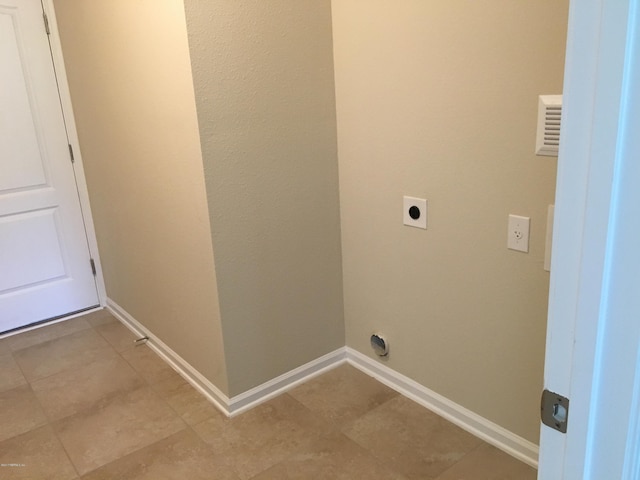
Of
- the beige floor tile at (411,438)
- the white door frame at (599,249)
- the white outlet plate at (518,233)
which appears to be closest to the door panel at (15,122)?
the beige floor tile at (411,438)

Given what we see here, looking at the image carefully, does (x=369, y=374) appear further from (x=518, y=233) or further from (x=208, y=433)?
(x=518, y=233)

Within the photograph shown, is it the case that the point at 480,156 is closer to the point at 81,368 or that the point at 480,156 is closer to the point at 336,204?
the point at 336,204

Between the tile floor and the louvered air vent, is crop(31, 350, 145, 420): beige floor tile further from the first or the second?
the louvered air vent

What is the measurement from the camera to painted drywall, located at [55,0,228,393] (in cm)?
206

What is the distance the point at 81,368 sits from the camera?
2.76 meters

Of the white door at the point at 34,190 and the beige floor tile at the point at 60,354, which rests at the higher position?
the white door at the point at 34,190

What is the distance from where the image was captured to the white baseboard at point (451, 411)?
6.36 ft

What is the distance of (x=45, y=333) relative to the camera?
10.5ft

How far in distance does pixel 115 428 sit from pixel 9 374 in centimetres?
89

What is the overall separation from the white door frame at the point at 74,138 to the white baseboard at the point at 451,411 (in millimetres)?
1806

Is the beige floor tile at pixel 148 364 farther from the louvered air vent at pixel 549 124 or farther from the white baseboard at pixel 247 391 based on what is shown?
the louvered air vent at pixel 549 124

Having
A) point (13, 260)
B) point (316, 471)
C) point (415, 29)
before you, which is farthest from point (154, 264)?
point (415, 29)

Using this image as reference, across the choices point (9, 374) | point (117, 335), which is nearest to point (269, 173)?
point (117, 335)

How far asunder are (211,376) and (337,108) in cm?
131
